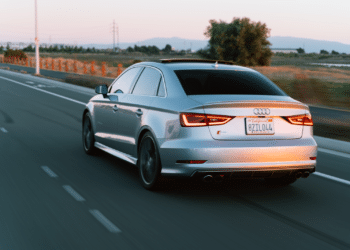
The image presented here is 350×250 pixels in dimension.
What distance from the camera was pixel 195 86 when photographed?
23.7 feet

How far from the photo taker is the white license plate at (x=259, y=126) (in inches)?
258

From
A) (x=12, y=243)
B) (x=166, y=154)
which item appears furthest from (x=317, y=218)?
(x=12, y=243)

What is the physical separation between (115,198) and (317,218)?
238cm

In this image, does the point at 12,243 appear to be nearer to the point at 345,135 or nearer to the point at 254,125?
the point at 254,125

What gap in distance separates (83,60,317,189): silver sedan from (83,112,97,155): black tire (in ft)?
6.82

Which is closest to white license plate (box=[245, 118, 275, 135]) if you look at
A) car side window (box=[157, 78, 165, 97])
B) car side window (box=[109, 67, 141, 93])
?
car side window (box=[157, 78, 165, 97])

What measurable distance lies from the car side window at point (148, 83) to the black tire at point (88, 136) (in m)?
1.99

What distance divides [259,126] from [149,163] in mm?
1593

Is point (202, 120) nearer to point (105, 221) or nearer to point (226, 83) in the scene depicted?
point (226, 83)

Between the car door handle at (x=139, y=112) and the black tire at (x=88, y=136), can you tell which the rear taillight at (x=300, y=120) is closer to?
the car door handle at (x=139, y=112)

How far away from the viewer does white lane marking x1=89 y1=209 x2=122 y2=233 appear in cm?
546

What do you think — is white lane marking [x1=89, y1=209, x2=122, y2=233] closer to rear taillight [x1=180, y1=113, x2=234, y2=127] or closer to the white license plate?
rear taillight [x1=180, y1=113, x2=234, y2=127]

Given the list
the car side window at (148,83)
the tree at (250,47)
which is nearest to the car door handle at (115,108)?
the car side window at (148,83)

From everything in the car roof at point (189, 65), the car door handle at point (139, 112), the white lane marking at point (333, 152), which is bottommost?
the white lane marking at point (333, 152)
